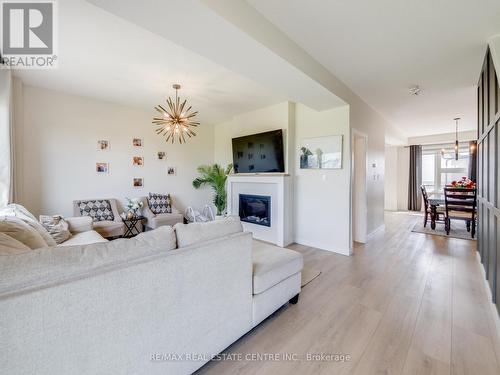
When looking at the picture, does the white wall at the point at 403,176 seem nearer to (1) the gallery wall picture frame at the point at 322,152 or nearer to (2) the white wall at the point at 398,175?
Result: (2) the white wall at the point at 398,175

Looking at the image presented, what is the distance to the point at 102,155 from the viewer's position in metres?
4.14

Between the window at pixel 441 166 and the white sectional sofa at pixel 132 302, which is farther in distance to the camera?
the window at pixel 441 166

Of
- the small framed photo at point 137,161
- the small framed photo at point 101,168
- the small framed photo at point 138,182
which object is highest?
the small framed photo at point 137,161

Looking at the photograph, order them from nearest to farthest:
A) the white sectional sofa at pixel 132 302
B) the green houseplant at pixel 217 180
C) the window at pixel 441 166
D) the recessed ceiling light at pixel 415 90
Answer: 1. the white sectional sofa at pixel 132 302
2. the recessed ceiling light at pixel 415 90
3. the green houseplant at pixel 217 180
4. the window at pixel 441 166

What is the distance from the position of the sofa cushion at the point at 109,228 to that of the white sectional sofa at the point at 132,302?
2.86 m

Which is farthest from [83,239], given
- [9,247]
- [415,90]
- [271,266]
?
[415,90]

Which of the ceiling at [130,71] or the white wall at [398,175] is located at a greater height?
the ceiling at [130,71]

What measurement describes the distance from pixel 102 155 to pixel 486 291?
5878mm

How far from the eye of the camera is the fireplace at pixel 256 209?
4.21 metres

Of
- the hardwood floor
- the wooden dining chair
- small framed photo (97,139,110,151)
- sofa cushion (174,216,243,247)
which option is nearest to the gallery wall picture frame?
the hardwood floor

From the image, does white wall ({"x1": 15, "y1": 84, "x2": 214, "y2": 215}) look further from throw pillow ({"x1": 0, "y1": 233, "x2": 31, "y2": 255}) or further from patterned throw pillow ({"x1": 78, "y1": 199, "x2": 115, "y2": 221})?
throw pillow ({"x1": 0, "y1": 233, "x2": 31, "y2": 255})

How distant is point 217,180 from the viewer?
5398mm

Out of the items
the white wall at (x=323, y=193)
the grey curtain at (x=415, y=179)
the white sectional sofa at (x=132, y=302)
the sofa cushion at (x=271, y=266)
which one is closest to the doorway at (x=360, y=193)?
the white wall at (x=323, y=193)

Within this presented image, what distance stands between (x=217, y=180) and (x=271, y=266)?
12.5 feet
